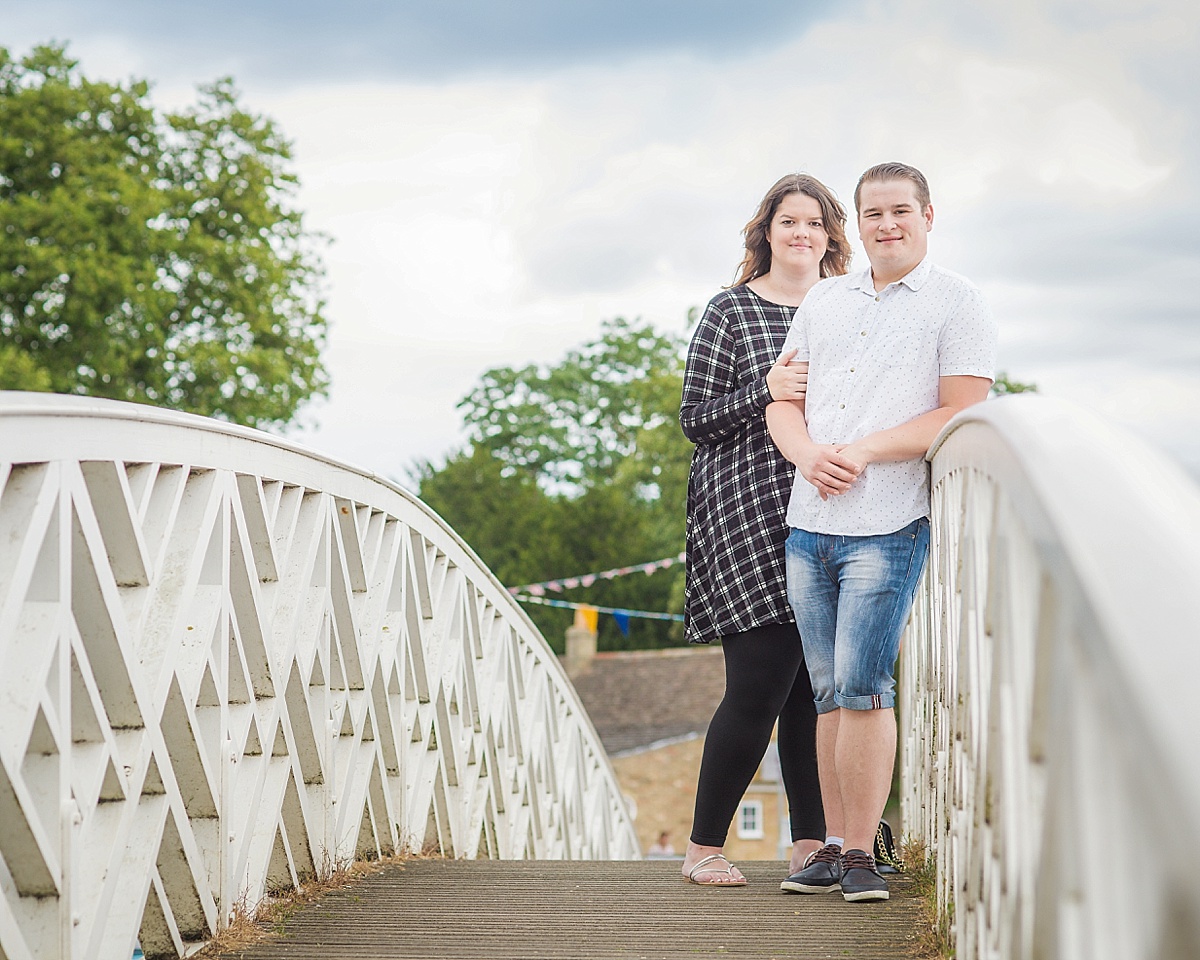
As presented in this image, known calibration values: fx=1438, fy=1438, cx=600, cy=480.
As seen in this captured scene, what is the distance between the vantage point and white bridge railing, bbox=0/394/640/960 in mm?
2396

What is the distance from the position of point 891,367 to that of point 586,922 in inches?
61.2

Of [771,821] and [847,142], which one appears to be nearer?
[847,142]

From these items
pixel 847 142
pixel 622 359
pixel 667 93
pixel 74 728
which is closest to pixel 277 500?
pixel 74 728

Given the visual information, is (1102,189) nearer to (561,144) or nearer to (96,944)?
(561,144)

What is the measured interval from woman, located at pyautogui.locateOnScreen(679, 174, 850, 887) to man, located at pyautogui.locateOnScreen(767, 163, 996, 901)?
0.96ft

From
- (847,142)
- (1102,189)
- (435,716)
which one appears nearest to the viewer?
(435,716)

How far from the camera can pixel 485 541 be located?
4125cm

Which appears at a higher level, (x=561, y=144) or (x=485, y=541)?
(x=561, y=144)

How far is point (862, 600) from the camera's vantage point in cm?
345

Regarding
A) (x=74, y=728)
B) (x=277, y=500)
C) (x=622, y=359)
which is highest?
(x=622, y=359)

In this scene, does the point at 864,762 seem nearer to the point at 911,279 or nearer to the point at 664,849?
the point at 911,279

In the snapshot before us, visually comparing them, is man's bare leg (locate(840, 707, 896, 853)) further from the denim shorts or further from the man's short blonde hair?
the man's short blonde hair

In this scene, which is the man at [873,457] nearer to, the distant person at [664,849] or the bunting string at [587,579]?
the bunting string at [587,579]

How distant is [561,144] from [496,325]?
288 inches
